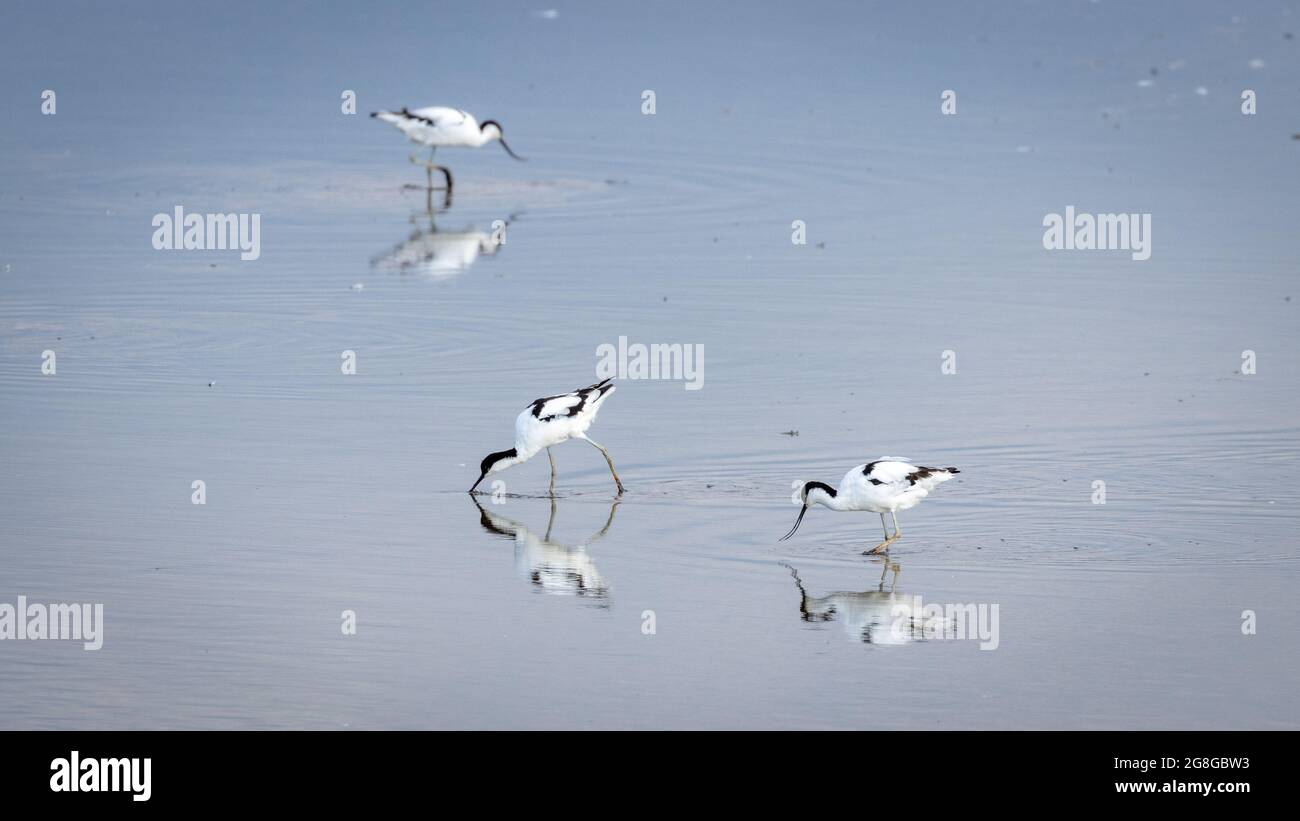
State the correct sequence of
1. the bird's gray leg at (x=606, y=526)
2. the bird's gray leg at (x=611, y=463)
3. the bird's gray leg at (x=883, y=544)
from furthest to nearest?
1. the bird's gray leg at (x=611, y=463)
2. the bird's gray leg at (x=606, y=526)
3. the bird's gray leg at (x=883, y=544)

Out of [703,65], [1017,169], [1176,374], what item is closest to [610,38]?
[703,65]

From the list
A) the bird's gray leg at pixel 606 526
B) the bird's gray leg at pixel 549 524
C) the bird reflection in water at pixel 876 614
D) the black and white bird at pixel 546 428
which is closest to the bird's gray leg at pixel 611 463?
the black and white bird at pixel 546 428

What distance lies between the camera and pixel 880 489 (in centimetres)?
1180

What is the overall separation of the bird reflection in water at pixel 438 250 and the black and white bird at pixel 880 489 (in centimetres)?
884

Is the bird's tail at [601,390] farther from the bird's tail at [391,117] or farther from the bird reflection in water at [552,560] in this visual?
the bird's tail at [391,117]

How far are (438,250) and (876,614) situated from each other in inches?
463

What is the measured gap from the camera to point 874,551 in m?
11.8

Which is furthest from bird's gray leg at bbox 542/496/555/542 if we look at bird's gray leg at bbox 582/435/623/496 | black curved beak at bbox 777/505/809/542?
black curved beak at bbox 777/505/809/542

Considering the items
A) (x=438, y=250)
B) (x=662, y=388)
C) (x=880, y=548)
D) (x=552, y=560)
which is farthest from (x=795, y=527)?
(x=438, y=250)

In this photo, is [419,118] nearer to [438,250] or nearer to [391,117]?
[391,117]

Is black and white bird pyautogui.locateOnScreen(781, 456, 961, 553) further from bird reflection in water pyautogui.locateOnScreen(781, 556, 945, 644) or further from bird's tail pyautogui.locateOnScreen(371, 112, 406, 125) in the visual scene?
bird's tail pyautogui.locateOnScreen(371, 112, 406, 125)

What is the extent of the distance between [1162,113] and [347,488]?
20.1 m

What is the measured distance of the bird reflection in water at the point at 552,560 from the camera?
1103cm
